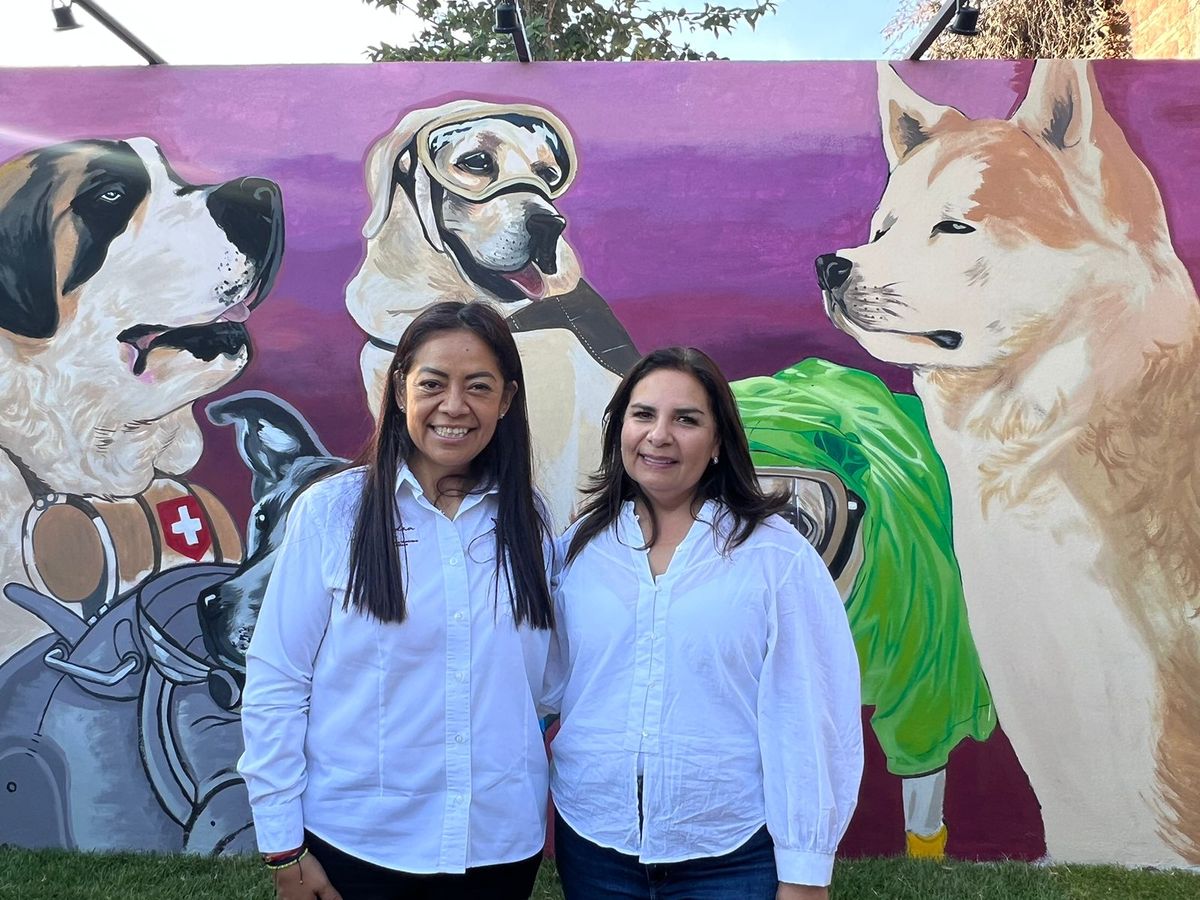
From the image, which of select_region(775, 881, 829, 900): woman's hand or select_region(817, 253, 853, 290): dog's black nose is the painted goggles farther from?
select_region(775, 881, 829, 900): woman's hand

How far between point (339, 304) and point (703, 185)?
4.78ft

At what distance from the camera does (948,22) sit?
337 cm

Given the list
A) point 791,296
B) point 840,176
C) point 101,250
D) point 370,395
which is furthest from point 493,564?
point 101,250

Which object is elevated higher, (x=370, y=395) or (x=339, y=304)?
(x=339, y=304)

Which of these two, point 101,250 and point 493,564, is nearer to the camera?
point 493,564

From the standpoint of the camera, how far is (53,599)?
3.40 m

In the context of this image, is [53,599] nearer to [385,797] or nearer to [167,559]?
[167,559]

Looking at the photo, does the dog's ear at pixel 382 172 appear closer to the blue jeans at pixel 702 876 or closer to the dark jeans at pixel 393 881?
the dark jeans at pixel 393 881

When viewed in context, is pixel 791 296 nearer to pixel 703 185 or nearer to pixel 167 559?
pixel 703 185

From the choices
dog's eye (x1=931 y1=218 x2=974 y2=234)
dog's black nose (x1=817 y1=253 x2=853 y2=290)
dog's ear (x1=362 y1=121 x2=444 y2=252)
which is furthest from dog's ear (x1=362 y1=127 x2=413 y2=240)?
dog's eye (x1=931 y1=218 x2=974 y2=234)

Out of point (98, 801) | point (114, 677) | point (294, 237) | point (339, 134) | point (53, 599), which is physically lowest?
point (98, 801)

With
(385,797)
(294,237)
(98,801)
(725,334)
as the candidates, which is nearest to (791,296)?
(725,334)

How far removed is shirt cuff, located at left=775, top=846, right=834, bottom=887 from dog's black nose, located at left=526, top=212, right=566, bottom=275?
2.34 metres

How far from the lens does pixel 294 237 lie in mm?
3449
